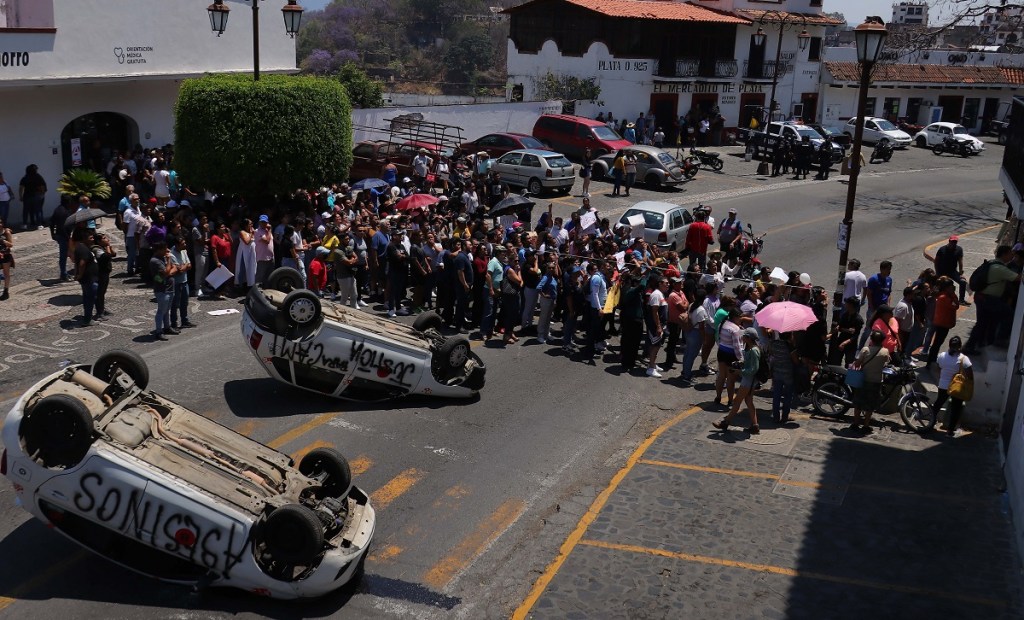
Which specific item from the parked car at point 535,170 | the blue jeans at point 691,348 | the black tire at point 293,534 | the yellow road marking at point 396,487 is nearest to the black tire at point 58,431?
the black tire at point 293,534

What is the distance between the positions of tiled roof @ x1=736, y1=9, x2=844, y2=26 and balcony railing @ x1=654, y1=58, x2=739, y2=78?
245 cm

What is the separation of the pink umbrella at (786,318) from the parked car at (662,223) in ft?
28.6

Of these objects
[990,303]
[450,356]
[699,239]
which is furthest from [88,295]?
[990,303]

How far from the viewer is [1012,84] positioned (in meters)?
57.4

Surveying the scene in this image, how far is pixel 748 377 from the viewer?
1380cm

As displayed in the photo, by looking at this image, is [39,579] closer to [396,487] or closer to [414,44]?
[396,487]

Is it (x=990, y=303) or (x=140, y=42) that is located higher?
(x=140, y=42)

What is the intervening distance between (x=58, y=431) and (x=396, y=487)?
3.98 m

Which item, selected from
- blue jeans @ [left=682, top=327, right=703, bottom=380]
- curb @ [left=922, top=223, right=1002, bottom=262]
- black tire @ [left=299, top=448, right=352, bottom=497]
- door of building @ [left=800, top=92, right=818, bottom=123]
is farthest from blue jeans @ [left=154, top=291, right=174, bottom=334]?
door of building @ [left=800, top=92, right=818, bottom=123]

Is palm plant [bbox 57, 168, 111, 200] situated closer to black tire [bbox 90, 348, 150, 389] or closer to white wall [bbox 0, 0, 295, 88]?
white wall [bbox 0, 0, 295, 88]

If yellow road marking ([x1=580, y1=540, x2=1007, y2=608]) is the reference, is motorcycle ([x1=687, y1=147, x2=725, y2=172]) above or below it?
above

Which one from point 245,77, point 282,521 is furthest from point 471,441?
point 245,77

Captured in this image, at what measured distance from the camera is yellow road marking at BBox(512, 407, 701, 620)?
32.0 ft

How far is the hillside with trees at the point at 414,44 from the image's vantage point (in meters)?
82.0
